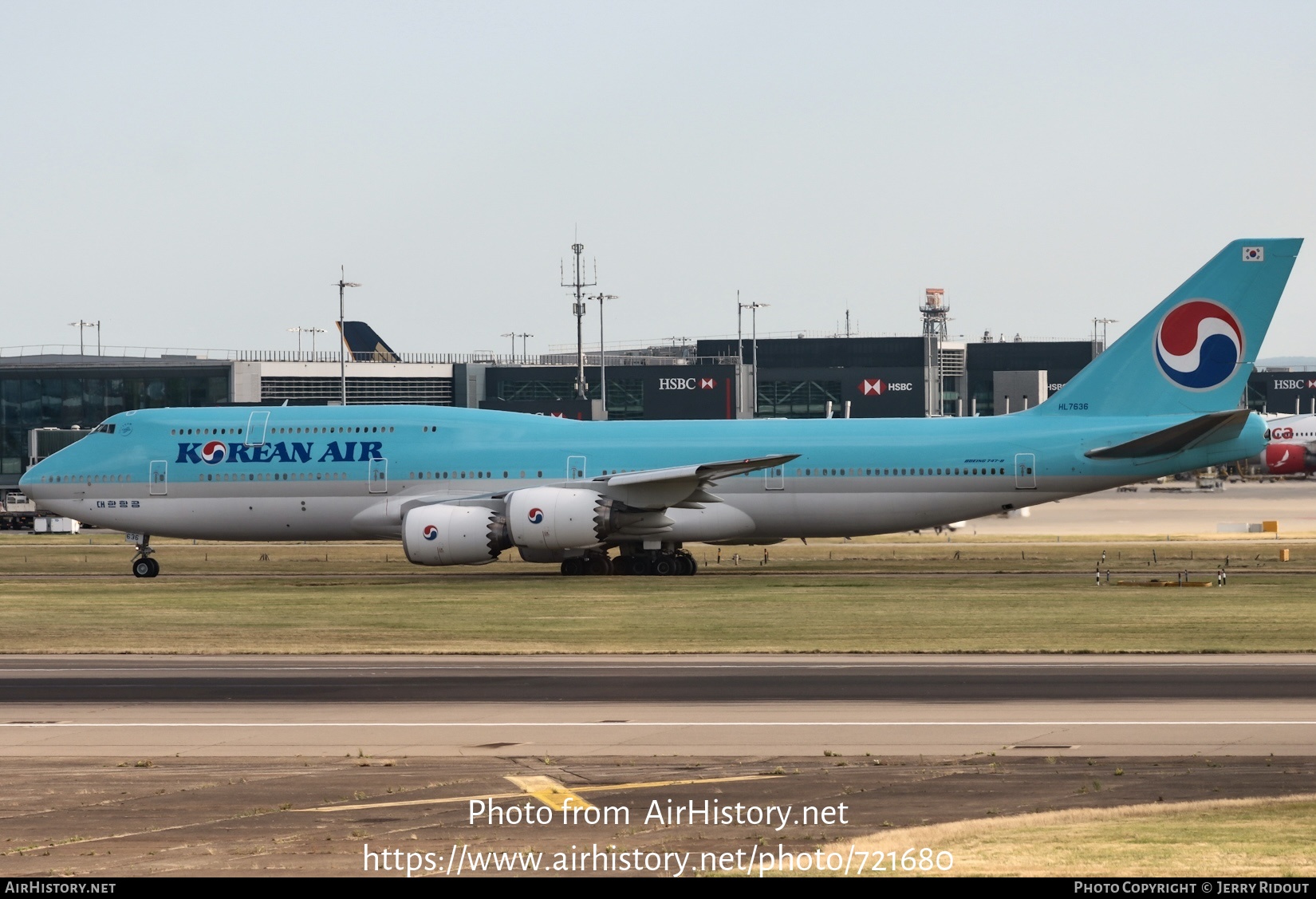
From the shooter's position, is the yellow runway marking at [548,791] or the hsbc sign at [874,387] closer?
the yellow runway marking at [548,791]

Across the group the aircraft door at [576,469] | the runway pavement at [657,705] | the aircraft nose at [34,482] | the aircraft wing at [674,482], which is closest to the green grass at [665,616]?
the runway pavement at [657,705]

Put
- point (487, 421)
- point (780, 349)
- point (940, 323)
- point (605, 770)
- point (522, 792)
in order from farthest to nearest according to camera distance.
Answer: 1. point (940, 323)
2. point (780, 349)
3. point (487, 421)
4. point (605, 770)
5. point (522, 792)

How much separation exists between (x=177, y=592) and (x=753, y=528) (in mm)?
15523

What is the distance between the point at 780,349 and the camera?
14200 cm

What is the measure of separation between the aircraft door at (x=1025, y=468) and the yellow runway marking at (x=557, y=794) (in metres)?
28.9

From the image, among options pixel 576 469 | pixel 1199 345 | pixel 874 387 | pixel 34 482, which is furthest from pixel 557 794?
pixel 874 387

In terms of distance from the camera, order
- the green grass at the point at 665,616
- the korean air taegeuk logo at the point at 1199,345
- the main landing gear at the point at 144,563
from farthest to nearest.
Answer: the main landing gear at the point at 144,563 < the korean air taegeuk logo at the point at 1199,345 < the green grass at the point at 665,616

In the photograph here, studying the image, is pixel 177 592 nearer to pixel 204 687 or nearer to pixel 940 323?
pixel 204 687

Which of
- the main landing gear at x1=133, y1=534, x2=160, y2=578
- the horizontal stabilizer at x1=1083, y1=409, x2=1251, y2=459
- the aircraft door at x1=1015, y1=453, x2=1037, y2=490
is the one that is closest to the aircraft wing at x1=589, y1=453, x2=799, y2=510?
the aircraft door at x1=1015, y1=453, x2=1037, y2=490

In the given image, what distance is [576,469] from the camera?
145ft

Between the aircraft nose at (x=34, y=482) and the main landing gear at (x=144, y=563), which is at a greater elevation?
the aircraft nose at (x=34, y=482)

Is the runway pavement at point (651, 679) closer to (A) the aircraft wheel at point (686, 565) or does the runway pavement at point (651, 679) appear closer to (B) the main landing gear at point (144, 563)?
(A) the aircraft wheel at point (686, 565)

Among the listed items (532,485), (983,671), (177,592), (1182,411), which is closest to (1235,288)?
(1182,411)

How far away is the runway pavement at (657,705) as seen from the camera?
58.8ft
